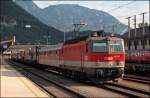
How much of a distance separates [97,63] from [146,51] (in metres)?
10.0

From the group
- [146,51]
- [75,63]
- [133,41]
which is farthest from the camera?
[133,41]

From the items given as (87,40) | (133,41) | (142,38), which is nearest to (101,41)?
(87,40)

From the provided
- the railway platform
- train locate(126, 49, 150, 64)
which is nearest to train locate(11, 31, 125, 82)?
the railway platform

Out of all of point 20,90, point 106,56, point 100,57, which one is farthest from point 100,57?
point 20,90

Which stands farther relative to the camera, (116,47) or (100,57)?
(116,47)

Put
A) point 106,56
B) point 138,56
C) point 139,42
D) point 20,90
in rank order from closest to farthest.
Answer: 1. point 20,90
2. point 106,56
3. point 139,42
4. point 138,56

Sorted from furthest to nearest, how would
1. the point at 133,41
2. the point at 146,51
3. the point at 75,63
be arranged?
the point at 133,41 < the point at 146,51 < the point at 75,63

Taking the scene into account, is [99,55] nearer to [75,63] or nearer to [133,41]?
[75,63]

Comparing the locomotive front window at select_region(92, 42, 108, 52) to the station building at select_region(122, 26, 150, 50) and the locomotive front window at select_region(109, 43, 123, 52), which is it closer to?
the locomotive front window at select_region(109, 43, 123, 52)

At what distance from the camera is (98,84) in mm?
27703

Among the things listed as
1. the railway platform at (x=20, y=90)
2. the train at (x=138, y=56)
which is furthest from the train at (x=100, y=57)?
the train at (x=138, y=56)

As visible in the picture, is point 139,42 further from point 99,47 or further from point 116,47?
point 99,47

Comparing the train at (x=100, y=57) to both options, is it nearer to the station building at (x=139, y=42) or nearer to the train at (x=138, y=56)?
the station building at (x=139, y=42)

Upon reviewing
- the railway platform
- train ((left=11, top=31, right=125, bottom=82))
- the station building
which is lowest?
the railway platform
